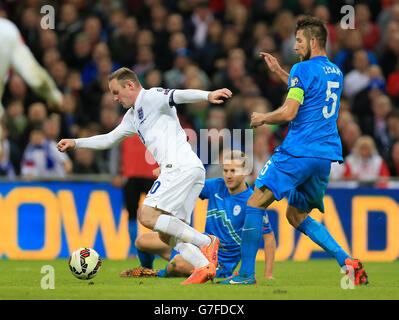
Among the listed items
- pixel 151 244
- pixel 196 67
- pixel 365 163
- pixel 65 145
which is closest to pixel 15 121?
pixel 196 67

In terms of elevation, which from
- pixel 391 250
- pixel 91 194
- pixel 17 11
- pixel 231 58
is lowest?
pixel 391 250

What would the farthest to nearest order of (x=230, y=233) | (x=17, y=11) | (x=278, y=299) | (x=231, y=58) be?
(x=17, y=11) < (x=231, y=58) < (x=230, y=233) < (x=278, y=299)

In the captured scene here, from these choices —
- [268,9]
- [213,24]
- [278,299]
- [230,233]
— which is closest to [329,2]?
[268,9]

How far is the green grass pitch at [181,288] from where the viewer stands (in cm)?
648

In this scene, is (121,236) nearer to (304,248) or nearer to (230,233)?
(304,248)

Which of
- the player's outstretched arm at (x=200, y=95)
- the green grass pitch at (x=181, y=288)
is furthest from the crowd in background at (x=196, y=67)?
the player's outstretched arm at (x=200, y=95)

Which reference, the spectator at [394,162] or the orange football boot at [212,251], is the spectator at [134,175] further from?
the orange football boot at [212,251]

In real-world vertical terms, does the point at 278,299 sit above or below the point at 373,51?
below

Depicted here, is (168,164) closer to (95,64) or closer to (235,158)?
(235,158)

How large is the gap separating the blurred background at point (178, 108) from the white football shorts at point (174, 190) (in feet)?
13.0

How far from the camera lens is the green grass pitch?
21.3 feet

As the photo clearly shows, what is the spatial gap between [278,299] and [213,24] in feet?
31.5

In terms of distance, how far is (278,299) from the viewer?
631 centimetres

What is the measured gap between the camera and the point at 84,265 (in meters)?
7.95
